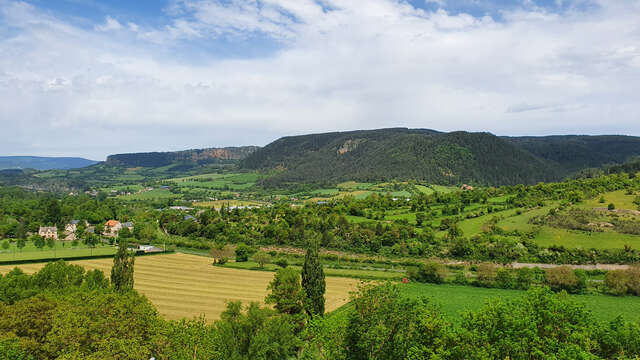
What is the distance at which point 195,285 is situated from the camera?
55.2 m

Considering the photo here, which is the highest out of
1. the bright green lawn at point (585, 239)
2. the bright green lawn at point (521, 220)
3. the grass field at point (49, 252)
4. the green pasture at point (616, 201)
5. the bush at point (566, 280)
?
the green pasture at point (616, 201)

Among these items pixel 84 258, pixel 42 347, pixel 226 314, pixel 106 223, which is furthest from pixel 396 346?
pixel 106 223

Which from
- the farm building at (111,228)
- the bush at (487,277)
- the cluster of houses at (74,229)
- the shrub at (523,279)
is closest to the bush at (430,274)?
the bush at (487,277)

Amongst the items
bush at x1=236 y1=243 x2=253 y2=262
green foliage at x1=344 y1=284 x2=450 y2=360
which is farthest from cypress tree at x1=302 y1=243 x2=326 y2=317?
bush at x1=236 y1=243 x2=253 y2=262

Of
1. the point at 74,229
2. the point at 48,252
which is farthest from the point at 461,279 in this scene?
the point at 74,229

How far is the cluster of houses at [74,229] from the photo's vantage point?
315 feet

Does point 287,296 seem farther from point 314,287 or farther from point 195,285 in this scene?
point 195,285

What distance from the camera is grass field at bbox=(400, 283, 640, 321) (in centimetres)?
4288

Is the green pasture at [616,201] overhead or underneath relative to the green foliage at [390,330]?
overhead

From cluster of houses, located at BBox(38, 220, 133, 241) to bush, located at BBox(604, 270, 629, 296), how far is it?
335 ft

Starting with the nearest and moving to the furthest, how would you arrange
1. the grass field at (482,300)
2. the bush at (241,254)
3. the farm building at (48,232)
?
the grass field at (482,300), the bush at (241,254), the farm building at (48,232)

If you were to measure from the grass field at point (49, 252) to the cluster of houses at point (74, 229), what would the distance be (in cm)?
848

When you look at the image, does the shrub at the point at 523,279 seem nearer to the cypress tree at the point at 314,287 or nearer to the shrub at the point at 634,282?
the shrub at the point at 634,282

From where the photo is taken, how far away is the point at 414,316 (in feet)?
68.4
